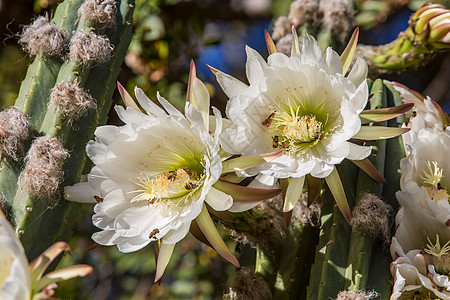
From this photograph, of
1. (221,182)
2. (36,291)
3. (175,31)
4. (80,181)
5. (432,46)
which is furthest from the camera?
(175,31)

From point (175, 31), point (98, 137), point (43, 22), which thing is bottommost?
point (175, 31)

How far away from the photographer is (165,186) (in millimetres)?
851

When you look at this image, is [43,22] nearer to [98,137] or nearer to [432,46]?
[98,137]

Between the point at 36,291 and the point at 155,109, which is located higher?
the point at 155,109

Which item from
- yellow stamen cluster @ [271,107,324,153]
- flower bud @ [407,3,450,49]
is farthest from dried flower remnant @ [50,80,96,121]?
flower bud @ [407,3,450,49]

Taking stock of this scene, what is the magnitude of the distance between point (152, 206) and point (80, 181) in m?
0.18

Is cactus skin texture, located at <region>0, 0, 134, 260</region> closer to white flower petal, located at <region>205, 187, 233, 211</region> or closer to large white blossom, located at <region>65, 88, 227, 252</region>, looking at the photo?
large white blossom, located at <region>65, 88, 227, 252</region>

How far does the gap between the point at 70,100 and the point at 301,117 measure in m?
0.44

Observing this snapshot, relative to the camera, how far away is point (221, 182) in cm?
81

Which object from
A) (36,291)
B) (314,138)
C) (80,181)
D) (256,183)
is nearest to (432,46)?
(314,138)

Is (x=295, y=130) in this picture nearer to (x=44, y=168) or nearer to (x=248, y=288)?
(x=248, y=288)

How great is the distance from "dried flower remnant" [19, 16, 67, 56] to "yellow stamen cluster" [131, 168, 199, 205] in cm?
32

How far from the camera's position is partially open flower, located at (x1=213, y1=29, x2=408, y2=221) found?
0.82 meters

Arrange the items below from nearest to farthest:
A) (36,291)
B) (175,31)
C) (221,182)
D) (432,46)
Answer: (36,291)
(221,182)
(432,46)
(175,31)
